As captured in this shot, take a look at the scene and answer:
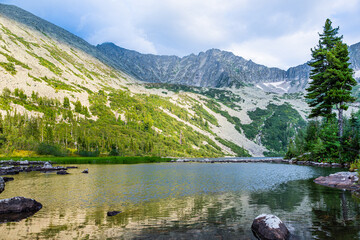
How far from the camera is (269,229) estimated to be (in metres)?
12.7

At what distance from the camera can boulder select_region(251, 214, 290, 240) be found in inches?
487

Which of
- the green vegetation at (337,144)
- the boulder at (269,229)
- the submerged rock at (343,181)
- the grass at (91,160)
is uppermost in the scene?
the green vegetation at (337,144)

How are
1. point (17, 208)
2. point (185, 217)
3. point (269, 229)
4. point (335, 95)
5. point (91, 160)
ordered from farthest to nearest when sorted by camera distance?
point (91, 160)
point (335, 95)
point (17, 208)
point (185, 217)
point (269, 229)

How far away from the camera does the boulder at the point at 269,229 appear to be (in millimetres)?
12367

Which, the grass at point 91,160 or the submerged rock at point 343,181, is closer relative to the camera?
the submerged rock at point 343,181

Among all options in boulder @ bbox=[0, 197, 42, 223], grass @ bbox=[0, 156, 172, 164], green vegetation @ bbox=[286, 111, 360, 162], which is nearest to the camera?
boulder @ bbox=[0, 197, 42, 223]

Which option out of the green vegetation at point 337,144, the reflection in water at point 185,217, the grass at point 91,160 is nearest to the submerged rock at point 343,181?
the reflection in water at point 185,217

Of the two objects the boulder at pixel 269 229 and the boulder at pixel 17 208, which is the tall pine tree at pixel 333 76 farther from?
the boulder at pixel 17 208

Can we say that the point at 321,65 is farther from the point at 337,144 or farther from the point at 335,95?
the point at 337,144

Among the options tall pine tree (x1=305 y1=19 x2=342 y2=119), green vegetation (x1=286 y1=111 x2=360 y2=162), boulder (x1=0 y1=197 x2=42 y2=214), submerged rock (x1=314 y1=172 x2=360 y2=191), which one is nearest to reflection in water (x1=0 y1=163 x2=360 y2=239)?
boulder (x1=0 y1=197 x2=42 y2=214)

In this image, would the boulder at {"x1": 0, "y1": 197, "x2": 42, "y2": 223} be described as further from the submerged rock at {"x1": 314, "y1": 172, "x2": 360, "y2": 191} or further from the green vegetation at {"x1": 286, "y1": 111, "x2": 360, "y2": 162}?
the green vegetation at {"x1": 286, "y1": 111, "x2": 360, "y2": 162}

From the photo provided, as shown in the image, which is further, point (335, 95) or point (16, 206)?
point (335, 95)

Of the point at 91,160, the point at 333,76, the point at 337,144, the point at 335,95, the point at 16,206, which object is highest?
the point at 333,76

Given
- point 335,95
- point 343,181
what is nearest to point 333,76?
point 335,95
